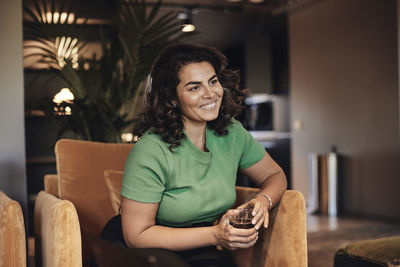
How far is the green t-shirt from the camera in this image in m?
1.54

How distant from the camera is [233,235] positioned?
144 cm

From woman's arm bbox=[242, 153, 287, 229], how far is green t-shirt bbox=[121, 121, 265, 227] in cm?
12

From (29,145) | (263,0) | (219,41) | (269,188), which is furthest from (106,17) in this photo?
(219,41)

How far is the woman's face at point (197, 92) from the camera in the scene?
168cm

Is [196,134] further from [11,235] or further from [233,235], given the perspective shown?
[11,235]

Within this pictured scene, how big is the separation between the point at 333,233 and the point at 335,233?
17 mm

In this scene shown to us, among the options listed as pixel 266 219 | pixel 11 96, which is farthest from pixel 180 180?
pixel 11 96

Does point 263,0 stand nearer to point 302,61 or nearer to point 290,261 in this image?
point 302,61

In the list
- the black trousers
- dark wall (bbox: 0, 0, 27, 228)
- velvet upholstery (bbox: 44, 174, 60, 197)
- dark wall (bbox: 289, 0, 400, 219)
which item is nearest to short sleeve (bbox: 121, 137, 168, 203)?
the black trousers

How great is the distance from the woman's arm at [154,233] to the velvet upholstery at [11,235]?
0.38 meters

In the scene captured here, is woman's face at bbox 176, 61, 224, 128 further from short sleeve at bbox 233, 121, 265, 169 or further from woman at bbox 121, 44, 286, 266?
short sleeve at bbox 233, 121, 265, 169

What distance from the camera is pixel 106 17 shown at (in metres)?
4.37

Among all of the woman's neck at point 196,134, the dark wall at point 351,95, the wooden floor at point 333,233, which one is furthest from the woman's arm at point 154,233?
the dark wall at point 351,95

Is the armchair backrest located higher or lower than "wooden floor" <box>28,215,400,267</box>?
higher
